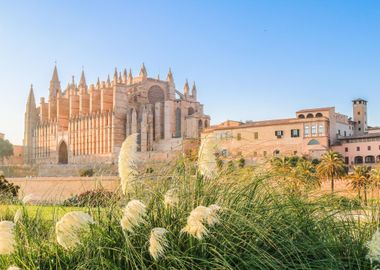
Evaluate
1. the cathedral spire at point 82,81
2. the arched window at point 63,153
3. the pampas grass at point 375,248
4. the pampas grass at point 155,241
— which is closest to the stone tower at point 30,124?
the arched window at point 63,153

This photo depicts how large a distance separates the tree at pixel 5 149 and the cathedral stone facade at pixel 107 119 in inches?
115

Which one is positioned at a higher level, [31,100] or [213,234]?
[31,100]

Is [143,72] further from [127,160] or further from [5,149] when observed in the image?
[127,160]

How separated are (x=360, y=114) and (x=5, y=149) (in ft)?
170

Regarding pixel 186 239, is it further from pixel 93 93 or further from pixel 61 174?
pixel 93 93

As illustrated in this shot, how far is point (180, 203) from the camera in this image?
3684mm

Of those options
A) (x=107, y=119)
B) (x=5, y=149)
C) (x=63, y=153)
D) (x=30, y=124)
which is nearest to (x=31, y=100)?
(x=30, y=124)

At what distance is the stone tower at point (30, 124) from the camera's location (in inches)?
2835

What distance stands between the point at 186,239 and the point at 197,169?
2.47ft

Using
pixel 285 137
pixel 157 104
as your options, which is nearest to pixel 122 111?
pixel 157 104

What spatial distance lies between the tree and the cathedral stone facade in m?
2.92

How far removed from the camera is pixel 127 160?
3.88 m

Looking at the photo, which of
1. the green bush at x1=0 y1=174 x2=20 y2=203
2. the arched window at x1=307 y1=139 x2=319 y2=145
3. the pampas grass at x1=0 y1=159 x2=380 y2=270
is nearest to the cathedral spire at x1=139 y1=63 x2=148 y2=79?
the arched window at x1=307 y1=139 x2=319 y2=145

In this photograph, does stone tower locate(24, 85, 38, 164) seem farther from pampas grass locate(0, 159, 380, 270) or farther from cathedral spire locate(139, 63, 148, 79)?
pampas grass locate(0, 159, 380, 270)
